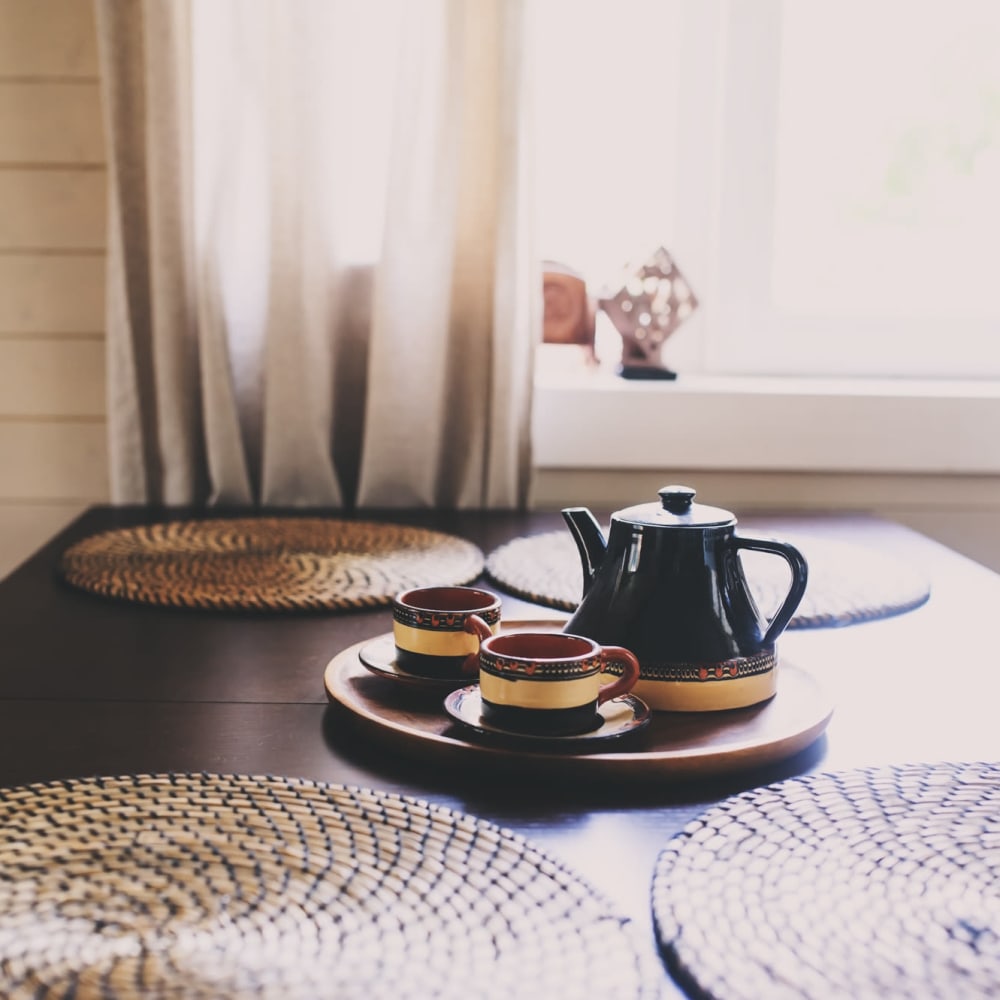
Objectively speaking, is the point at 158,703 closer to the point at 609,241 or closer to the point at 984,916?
the point at 984,916

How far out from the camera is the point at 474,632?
80 cm

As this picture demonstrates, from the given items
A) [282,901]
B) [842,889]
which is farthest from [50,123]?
[842,889]

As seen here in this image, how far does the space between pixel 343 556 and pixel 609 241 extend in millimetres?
901

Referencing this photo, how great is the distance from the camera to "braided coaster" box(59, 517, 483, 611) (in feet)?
3.58

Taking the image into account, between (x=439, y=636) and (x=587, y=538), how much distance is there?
130 mm

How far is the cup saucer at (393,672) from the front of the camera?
800mm

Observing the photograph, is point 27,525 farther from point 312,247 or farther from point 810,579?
point 810,579

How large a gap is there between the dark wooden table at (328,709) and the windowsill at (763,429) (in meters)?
0.57

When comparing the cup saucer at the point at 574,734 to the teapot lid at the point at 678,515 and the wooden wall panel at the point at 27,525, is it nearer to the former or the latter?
the teapot lid at the point at 678,515

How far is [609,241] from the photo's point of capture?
1937 mm

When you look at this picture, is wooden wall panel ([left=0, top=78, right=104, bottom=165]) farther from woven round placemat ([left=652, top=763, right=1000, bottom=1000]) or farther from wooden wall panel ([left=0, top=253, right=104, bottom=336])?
woven round placemat ([left=652, top=763, right=1000, bottom=1000])

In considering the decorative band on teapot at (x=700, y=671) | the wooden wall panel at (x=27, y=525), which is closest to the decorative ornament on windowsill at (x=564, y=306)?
the wooden wall panel at (x=27, y=525)

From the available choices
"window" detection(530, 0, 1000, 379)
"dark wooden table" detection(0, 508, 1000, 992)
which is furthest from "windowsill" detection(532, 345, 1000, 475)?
"dark wooden table" detection(0, 508, 1000, 992)

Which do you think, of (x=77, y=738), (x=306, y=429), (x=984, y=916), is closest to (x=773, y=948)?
(x=984, y=916)
